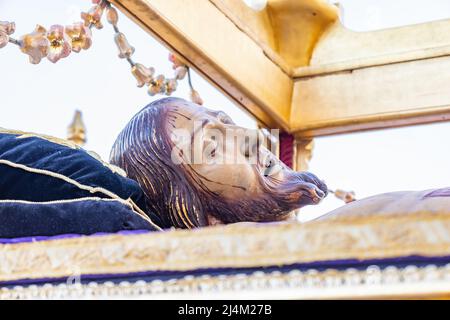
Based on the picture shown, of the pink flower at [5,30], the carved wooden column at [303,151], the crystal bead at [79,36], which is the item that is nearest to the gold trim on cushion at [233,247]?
the pink flower at [5,30]

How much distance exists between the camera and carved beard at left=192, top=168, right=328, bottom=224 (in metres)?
1.13

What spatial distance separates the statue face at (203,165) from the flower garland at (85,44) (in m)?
0.36

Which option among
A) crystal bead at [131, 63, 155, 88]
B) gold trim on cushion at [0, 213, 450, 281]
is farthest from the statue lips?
crystal bead at [131, 63, 155, 88]

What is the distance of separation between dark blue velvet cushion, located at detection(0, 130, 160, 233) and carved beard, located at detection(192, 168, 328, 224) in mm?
104

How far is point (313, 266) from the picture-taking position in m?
0.69

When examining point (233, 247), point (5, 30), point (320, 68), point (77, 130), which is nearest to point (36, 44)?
point (5, 30)

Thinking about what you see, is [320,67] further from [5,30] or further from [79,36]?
[5,30]

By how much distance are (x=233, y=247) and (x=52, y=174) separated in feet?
1.03

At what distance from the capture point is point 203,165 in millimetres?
1101

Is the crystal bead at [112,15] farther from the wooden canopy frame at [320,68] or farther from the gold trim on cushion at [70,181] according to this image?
the gold trim on cushion at [70,181]

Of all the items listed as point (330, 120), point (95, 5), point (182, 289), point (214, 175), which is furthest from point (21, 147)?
point (330, 120)

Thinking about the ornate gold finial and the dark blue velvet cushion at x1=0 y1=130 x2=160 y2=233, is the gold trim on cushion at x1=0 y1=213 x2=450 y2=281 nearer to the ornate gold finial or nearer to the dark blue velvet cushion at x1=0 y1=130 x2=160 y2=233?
the dark blue velvet cushion at x1=0 y1=130 x2=160 y2=233

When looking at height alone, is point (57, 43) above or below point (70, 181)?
above

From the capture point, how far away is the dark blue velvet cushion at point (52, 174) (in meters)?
0.96
